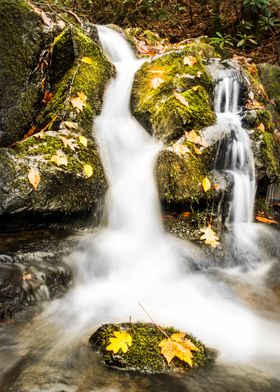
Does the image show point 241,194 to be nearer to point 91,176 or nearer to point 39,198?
point 91,176

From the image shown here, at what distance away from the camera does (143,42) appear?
29.9 ft

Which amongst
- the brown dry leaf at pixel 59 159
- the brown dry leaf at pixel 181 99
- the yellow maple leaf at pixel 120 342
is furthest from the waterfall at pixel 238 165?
the yellow maple leaf at pixel 120 342

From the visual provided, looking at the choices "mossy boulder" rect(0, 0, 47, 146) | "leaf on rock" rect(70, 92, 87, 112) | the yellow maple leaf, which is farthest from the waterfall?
the yellow maple leaf

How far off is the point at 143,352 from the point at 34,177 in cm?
204

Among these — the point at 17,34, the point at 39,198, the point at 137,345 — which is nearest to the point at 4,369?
the point at 137,345

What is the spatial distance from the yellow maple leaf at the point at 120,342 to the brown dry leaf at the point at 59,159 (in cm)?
201

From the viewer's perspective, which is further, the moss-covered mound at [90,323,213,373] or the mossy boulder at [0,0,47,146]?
the mossy boulder at [0,0,47,146]

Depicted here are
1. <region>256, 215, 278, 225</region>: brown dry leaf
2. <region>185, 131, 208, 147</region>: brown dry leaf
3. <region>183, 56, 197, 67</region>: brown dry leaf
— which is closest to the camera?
<region>185, 131, 208, 147</region>: brown dry leaf

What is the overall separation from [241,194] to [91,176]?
2.10m

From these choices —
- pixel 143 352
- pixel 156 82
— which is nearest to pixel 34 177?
pixel 143 352

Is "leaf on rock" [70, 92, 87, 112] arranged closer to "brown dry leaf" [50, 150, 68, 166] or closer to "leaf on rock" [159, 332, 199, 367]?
"brown dry leaf" [50, 150, 68, 166]

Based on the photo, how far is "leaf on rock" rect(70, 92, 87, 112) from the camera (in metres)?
4.71

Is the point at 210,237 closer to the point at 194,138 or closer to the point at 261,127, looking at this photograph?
the point at 194,138

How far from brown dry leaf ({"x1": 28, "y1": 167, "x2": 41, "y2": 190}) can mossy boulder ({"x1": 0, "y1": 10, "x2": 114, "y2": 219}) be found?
30 mm
